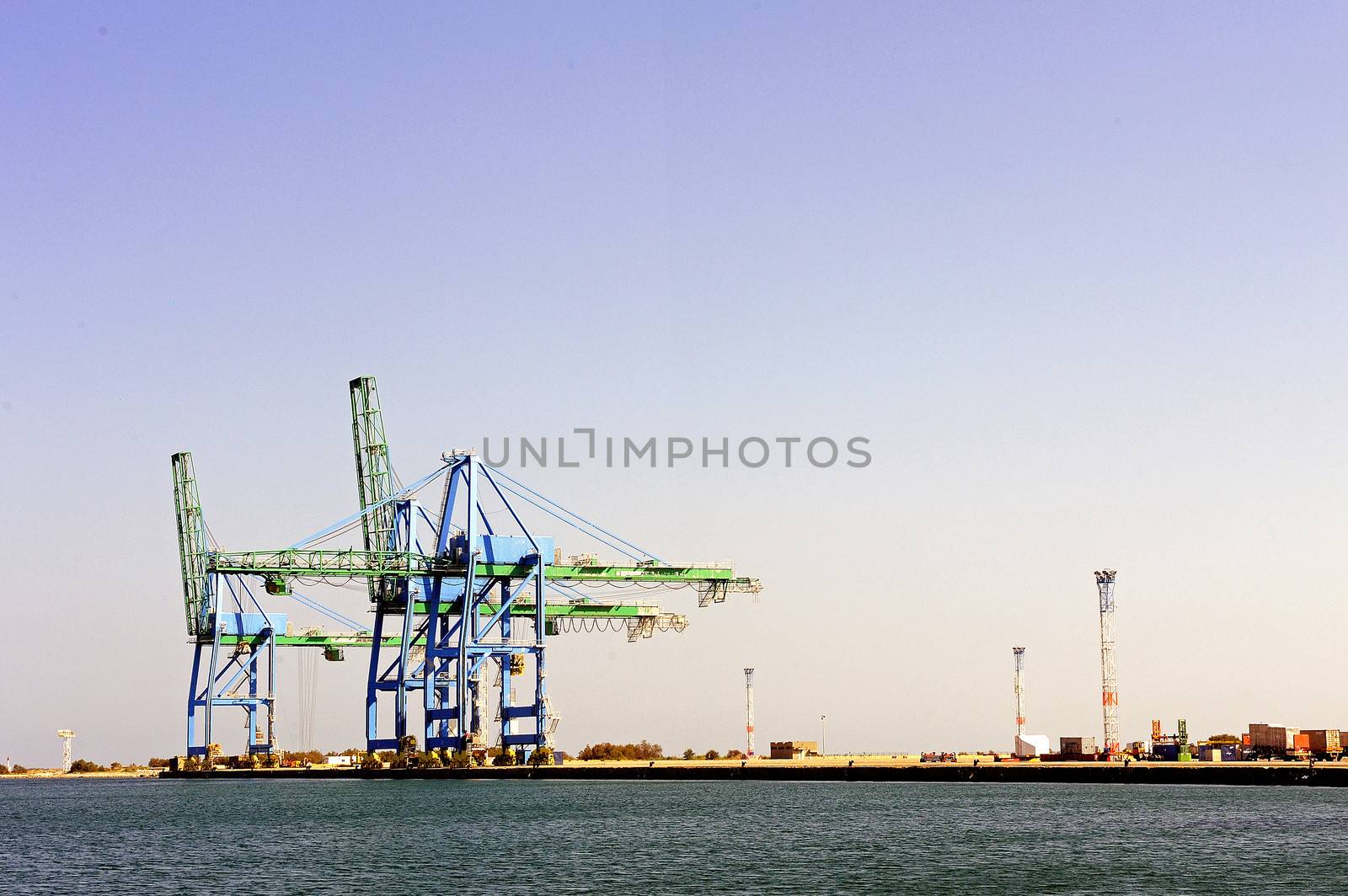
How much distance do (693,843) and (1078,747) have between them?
60.1 metres

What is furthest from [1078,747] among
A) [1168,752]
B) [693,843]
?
[693,843]

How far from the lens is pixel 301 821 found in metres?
63.1

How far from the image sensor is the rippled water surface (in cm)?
4106

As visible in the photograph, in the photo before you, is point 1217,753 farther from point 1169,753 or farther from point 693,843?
point 693,843

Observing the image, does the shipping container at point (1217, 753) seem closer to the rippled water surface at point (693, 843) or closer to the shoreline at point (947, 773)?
the shoreline at point (947, 773)

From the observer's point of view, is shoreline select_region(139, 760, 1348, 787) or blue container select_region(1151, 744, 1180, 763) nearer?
shoreline select_region(139, 760, 1348, 787)

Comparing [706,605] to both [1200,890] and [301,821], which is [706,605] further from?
[1200,890]

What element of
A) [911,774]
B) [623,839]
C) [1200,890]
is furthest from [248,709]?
[1200,890]

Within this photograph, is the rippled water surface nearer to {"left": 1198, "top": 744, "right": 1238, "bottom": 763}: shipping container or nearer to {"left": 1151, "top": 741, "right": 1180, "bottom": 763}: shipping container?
{"left": 1198, "top": 744, "right": 1238, "bottom": 763}: shipping container

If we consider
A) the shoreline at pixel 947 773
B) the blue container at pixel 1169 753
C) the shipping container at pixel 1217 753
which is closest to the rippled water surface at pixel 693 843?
the shoreline at pixel 947 773

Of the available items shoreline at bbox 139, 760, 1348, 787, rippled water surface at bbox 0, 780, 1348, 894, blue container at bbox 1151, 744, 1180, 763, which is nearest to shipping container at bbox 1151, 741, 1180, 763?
blue container at bbox 1151, 744, 1180, 763

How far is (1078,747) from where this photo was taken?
105 metres

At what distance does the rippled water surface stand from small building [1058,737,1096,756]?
21.4 metres

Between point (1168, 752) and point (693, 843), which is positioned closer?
point (693, 843)
